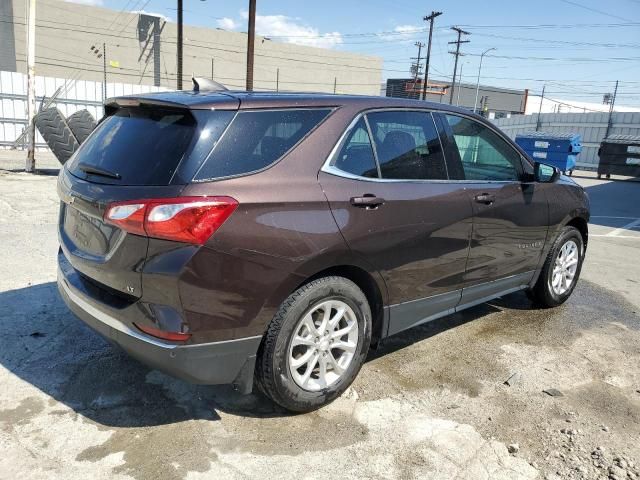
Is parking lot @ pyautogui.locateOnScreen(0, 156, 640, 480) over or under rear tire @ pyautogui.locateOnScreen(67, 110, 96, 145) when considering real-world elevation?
under

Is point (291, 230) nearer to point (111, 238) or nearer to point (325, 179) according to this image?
point (325, 179)

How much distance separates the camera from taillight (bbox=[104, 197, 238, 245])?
244cm

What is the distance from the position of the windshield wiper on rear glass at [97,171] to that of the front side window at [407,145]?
152cm

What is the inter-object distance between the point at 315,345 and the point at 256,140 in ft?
3.85

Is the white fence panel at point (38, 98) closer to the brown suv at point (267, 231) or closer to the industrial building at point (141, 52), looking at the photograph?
the industrial building at point (141, 52)

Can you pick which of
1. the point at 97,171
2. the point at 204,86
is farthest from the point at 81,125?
the point at 97,171

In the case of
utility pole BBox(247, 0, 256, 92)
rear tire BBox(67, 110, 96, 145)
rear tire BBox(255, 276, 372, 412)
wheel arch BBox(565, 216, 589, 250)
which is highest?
utility pole BBox(247, 0, 256, 92)

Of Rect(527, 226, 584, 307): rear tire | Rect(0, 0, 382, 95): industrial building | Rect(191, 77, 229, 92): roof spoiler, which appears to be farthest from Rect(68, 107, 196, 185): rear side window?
Rect(0, 0, 382, 95): industrial building

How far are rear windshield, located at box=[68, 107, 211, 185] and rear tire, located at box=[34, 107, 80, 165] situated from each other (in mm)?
8197

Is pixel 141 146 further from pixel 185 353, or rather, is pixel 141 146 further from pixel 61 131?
pixel 61 131

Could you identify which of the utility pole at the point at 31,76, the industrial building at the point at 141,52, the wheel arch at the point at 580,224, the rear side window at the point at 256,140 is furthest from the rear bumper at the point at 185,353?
the industrial building at the point at 141,52

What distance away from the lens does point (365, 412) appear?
312 cm

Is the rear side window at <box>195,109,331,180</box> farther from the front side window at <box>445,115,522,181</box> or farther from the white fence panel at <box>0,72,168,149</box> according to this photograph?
the white fence panel at <box>0,72,168,149</box>

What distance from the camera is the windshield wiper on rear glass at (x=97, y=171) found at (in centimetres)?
274
